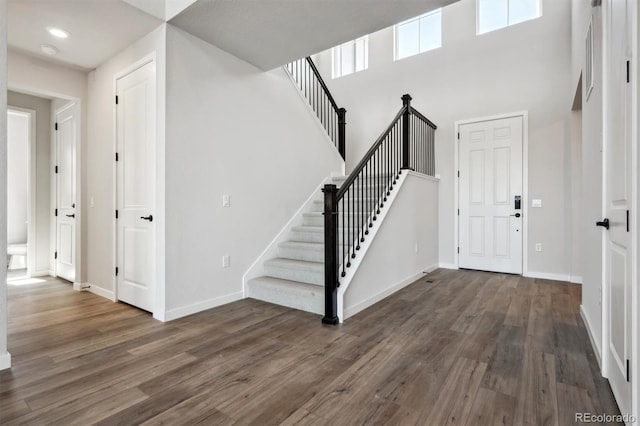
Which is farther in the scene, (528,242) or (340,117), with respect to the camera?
(340,117)

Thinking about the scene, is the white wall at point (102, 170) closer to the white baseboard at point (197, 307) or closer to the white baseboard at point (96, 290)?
the white baseboard at point (96, 290)

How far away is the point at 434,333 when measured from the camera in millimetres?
2711

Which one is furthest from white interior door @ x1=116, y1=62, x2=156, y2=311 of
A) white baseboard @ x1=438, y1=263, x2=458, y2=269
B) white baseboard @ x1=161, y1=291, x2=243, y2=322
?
white baseboard @ x1=438, y1=263, x2=458, y2=269

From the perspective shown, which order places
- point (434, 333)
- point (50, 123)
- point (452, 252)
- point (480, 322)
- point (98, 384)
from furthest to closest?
point (452, 252), point (50, 123), point (480, 322), point (434, 333), point (98, 384)

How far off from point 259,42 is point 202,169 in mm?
1457

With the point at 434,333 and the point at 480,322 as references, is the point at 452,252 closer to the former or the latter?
the point at 480,322

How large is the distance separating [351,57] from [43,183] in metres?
5.93

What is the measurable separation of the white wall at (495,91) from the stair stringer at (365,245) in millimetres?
1890

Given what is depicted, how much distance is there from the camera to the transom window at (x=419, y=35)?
18.8ft

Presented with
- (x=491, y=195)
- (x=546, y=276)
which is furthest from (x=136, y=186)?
(x=546, y=276)

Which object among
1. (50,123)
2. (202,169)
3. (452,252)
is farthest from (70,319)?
(452,252)

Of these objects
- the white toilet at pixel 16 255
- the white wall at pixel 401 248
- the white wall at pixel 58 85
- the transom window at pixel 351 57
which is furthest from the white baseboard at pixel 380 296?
the white toilet at pixel 16 255

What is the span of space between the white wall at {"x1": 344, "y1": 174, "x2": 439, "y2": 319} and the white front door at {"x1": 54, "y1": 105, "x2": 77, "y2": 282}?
12.5ft

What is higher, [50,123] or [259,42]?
[259,42]
